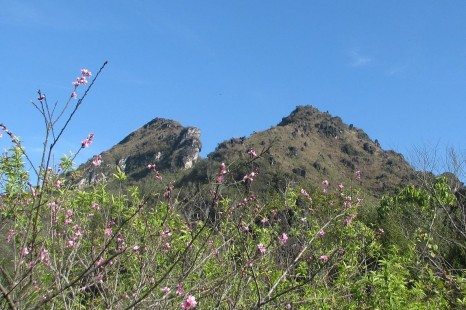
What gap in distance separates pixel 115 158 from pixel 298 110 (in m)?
61.4

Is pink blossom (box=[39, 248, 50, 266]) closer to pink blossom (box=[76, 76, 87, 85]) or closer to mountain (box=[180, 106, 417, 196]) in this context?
pink blossom (box=[76, 76, 87, 85])

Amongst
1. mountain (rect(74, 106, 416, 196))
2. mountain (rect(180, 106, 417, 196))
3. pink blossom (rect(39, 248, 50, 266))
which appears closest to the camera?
pink blossom (rect(39, 248, 50, 266))

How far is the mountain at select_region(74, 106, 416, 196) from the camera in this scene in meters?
102

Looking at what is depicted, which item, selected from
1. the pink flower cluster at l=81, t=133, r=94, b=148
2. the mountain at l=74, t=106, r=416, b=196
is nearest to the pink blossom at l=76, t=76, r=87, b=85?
the pink flower cluster at l=81, t=133, r=94, b=148

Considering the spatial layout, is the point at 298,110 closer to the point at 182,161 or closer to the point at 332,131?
the point at 332,131

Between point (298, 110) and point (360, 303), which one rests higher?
point (298, 110)

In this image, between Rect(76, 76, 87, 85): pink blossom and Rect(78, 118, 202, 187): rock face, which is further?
Rect(78, 118, 202, 187): rock face

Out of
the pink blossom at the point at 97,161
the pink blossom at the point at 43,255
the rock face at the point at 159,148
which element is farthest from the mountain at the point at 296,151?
the pink blossom at the point at 43,255

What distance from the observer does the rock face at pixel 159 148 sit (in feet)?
461

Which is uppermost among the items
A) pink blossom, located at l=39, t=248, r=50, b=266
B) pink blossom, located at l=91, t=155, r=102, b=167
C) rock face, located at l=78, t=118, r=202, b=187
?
rock face, located at l=78, t=118, r=202, b=187

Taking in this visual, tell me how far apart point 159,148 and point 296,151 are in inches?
2440

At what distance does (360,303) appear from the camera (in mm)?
5234

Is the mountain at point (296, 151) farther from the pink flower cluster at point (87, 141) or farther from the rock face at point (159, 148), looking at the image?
the pink flower cluster at point (87, 141)

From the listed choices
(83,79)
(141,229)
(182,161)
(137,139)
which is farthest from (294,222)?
(137,139)
